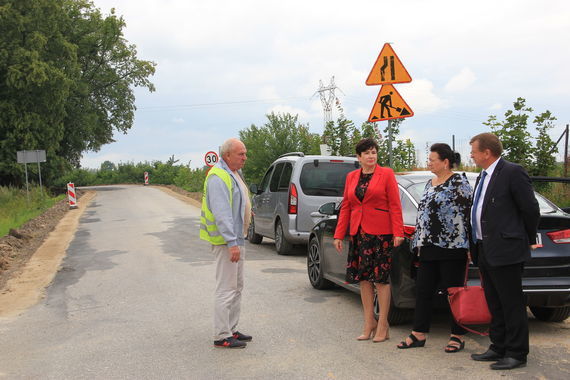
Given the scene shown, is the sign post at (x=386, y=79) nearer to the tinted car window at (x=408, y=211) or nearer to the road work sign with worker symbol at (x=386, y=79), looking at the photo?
the road work sign with worker symbol at (x=386, y=79)

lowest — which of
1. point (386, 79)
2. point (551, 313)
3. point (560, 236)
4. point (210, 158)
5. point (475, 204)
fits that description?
point (551, 313)

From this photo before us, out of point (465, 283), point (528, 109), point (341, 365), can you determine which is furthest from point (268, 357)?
point (528, 109)

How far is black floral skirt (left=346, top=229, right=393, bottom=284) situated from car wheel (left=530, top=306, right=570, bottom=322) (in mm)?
1791

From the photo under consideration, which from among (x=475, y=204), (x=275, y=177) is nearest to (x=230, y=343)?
(x=475, y=204)

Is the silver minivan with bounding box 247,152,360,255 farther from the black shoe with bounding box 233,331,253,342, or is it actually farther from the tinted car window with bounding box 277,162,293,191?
the black shoe with bounding box 233,331,253,342

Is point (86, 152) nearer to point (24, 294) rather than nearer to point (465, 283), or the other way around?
point (24, 294)

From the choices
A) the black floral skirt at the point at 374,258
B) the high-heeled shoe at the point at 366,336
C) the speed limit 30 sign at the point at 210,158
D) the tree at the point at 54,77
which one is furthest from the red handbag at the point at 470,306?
the tree at the point at 54,77

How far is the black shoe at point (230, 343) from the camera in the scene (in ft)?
18.3

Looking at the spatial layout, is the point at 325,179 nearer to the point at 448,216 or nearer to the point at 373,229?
the point at 373,229

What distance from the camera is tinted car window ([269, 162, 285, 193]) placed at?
12.5 m

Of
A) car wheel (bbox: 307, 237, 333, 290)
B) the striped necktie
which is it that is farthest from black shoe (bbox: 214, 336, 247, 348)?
car wheel (bbox: 307, 237, 333, 290)

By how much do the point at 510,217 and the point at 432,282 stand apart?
968 mm

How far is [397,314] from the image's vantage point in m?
6.12

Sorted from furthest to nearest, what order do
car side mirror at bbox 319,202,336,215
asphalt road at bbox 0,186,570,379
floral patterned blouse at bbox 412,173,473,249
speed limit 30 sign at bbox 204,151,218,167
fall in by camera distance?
speed limit 30 sign at bbox 204,151,218,167, car side mirror at bbox 319,202,336,215, floral patterned blouse at bbox 412,173,473,249, asphalt road at bbox 0,186,570,379
